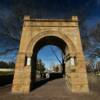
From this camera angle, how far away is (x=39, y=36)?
1456 centimetres

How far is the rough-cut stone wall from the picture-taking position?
13305mm

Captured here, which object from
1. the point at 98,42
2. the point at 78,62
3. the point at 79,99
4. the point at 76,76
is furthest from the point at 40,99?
the point at 98,42

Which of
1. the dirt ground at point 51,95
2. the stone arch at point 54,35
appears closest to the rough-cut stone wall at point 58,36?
the stone arch at point 54,35

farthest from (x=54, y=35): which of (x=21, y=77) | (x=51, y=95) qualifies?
(x=51, y=95)

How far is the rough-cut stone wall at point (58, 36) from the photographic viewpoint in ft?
43.7

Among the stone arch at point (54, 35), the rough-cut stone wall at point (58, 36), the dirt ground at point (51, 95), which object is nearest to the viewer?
the dirt ground at point (51, 95)

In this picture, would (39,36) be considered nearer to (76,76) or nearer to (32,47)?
(32,47)

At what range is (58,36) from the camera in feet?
47.8

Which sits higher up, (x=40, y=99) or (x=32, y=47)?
(x=32, y=47)

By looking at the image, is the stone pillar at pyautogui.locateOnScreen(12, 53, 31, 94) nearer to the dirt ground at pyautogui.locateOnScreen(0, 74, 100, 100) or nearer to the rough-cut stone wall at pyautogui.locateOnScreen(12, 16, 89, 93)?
the rough-cut stone wall at pyautogui.locateOnScreen(12, 16, 89, 93)

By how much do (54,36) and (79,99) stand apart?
6604 millimetres

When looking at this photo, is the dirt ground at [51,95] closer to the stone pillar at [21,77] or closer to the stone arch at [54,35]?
the stone pillar at [21,77]

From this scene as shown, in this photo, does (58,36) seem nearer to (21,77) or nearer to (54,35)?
(54,35)

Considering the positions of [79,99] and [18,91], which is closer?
[79,99]
